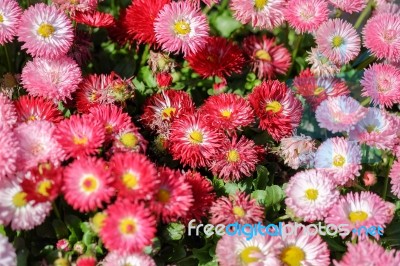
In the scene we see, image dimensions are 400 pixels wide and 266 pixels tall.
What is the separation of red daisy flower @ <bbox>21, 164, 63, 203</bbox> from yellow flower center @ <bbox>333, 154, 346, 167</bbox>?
91cm

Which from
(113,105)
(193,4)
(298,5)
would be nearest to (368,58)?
(298,5)

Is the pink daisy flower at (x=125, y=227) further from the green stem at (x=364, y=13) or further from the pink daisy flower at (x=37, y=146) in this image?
the green stem at (x=364, y=13)

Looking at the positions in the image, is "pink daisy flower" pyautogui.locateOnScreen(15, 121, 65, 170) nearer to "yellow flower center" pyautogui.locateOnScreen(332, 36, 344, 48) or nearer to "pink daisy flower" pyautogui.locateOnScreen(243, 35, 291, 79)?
"pink daisy flower" pyautogui.locateOnScreen(243, 35, 291, 79)

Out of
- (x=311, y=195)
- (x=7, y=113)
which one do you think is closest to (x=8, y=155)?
(x=7, y=113)

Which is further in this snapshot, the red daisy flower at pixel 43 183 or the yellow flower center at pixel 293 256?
the yellow flower center at pixel 293 256

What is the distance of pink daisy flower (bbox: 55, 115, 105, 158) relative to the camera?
1734 millimetres

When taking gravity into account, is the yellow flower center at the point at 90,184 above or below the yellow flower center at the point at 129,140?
below

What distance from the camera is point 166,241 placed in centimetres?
190

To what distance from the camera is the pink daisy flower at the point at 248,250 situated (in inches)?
68.4

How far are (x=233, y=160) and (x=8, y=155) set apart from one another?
2.48ft

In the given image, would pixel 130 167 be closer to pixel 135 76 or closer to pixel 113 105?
pixel 113 105

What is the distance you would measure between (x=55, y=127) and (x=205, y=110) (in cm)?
56

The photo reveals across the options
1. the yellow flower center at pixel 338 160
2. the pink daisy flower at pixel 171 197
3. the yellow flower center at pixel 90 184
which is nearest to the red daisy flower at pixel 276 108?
the yellow flower center at pixel 338 160

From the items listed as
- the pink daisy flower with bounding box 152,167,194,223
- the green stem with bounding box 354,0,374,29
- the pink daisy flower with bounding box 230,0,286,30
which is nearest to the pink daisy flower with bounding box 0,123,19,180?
the pink daisy flower with bounding box 152,167,194,223
